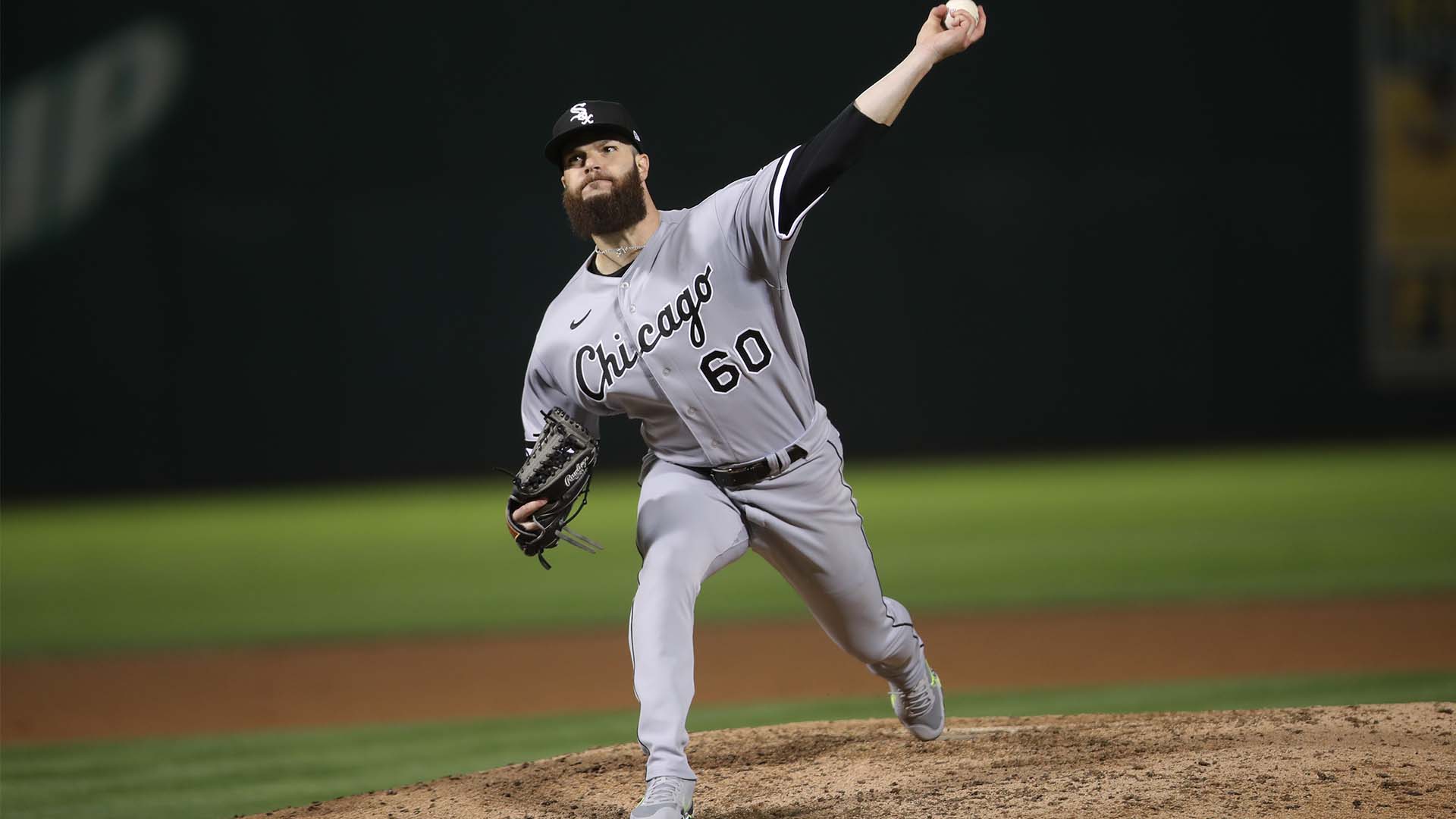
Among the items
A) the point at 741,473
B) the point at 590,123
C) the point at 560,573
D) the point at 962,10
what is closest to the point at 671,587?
the point at 741,473

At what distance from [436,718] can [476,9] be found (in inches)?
410

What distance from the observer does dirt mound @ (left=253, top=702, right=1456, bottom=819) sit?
3.30 meters

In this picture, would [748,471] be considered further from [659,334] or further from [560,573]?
[560,573]

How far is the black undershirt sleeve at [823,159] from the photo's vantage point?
11.0 feet

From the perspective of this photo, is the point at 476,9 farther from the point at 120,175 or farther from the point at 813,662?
the point at 813,662

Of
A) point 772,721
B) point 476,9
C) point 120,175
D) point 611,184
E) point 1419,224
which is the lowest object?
point 772,721

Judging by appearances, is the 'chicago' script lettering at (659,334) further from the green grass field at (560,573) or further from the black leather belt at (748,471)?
the green grass field at (560,573)

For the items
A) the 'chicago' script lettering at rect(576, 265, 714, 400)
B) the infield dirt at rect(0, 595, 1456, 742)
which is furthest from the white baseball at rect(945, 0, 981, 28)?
the infield dirt at rect(0, 595, 1456, 742)

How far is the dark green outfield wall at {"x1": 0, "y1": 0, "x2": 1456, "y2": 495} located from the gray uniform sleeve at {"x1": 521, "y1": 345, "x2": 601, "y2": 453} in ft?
34.6

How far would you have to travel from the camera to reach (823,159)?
11.1ft

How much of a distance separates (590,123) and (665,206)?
10.6 meters

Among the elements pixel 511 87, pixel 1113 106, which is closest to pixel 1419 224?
pixel 1113 106

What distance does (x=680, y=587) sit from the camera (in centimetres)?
341

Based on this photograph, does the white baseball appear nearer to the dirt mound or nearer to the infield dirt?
the dirt mound
